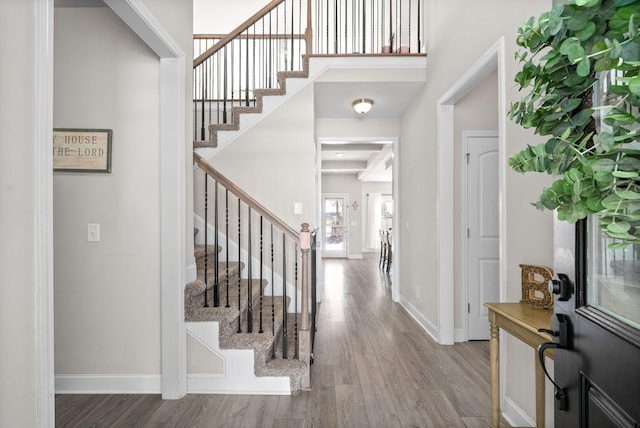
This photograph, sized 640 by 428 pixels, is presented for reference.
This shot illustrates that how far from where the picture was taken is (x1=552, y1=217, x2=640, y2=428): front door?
24.1 inches

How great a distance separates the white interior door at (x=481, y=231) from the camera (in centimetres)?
336

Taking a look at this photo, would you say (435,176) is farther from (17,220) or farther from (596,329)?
(17,220)

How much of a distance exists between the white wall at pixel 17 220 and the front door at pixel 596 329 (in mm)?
1654

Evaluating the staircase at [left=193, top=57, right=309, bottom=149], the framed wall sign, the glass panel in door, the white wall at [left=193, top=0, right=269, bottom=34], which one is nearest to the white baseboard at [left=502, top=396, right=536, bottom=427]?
the glass panel in door

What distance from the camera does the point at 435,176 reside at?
133 inches

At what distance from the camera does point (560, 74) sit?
2.10 feet

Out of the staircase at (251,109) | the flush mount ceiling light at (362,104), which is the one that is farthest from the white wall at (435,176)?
the staircase at (251,109)

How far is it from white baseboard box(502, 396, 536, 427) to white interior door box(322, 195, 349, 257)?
855 cm

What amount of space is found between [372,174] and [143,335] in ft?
26.1

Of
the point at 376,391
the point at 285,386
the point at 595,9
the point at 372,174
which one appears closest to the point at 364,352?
the point at 376,391

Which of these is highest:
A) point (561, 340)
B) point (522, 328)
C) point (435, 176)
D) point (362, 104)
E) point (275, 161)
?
point (362, 104)

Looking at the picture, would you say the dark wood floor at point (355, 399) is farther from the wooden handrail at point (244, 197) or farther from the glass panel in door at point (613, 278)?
the glass panel in door at point (613, 278)

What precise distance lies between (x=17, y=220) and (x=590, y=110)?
5.38 feet

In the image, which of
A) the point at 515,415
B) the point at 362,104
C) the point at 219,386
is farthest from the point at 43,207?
the point at 362,104
